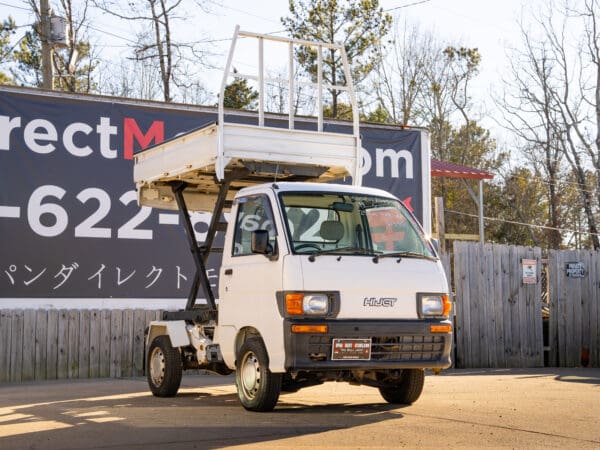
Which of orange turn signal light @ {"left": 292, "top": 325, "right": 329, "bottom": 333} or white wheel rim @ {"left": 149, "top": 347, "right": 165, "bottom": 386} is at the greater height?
orange turn signal light @ {"left": 292, "top": 325, "right": 329, "bottom": 333}

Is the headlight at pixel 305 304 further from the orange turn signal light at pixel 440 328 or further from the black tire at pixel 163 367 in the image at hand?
the black tire at pixel 163 367

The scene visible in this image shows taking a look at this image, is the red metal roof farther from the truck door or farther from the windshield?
the truck door

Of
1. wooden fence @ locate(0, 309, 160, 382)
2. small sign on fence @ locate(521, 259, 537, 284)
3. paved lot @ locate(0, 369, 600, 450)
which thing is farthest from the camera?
small sign on fence @ locate(521, 259, 537, 284)

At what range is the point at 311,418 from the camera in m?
9.35

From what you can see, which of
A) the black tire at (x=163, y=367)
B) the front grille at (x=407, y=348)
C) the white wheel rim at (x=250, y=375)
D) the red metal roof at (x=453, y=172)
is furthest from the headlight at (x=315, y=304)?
the red metal roof at (x=453, y=172)

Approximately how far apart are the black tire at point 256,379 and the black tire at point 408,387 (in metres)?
1.57

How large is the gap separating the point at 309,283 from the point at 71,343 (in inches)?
296

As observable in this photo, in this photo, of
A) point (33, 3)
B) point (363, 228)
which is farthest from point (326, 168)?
point (33, 3)

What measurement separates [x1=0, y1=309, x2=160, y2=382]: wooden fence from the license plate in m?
7.49

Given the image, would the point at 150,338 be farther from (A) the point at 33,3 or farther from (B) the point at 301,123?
(A) the point at 33,3

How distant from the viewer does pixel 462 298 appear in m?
17.6

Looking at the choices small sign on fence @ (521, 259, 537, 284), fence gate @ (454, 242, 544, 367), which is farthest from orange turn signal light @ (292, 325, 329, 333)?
small sign on fence @ (521, 259, 537, 284)

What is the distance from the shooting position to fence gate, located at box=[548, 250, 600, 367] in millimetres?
18234

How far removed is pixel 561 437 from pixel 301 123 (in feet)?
36.6
